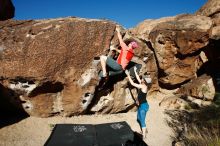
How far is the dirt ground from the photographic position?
669cm

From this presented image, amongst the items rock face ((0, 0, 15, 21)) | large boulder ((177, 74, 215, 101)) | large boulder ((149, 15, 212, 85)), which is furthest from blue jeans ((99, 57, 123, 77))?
rock face ((0, 0, 15, 21))

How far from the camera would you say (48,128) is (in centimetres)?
744

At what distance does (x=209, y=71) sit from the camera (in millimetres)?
13500

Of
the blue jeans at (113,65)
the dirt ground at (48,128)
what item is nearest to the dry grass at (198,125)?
the dirt ground at (48,128)

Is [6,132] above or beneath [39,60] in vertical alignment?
beneath

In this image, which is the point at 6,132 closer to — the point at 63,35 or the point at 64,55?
the point at 64,55

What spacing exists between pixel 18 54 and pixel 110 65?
2782 millimetres

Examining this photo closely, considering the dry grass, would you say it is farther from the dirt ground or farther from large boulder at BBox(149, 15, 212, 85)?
large boulder at BBox(149, 15, 212, 85)

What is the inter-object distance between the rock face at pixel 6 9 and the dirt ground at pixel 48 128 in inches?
239

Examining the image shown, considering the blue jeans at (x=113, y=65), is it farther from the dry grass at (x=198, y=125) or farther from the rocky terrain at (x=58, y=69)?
the dry grass at (x=198, y=125)

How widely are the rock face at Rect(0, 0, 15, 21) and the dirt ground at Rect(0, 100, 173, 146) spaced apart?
6.08 metres

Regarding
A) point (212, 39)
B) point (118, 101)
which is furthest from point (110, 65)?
point (212, 39)

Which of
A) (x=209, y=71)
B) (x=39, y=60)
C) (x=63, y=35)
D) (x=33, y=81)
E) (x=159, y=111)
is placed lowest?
(x=159, y=111)

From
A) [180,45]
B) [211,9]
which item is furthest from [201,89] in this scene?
[211,9]
